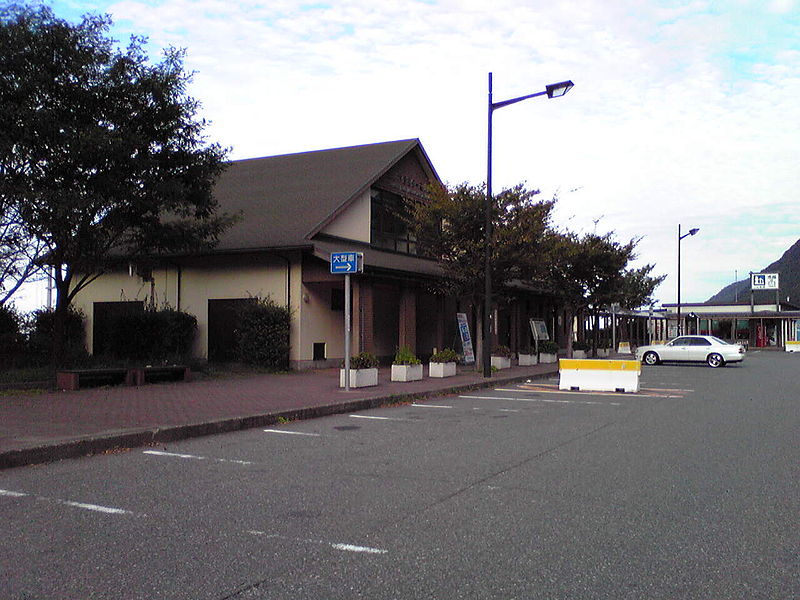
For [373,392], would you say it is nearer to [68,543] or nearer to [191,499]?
[191,499]

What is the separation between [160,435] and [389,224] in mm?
17088

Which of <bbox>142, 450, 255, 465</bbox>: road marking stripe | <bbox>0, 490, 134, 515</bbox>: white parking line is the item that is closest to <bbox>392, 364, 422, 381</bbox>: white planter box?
<bbox>142, 450, 255, 465</bbox>: road marking stripe

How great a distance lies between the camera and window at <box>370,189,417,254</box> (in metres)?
24.7

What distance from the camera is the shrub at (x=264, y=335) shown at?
2006 centimetres

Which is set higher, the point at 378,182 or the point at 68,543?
the point at 378,182

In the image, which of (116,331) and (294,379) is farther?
(116,331)

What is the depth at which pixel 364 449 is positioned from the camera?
8.96 metres

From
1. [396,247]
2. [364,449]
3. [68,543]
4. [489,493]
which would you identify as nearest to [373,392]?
[364,449]

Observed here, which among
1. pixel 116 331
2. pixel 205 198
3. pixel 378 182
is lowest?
pixel 116 331

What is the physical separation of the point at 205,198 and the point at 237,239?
4.70m

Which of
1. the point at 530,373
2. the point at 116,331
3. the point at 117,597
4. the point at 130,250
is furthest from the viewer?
the point at 530,373

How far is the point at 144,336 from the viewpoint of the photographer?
66.7 feet

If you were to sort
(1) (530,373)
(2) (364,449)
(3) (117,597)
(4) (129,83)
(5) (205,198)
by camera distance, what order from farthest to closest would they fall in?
1. (1) (530,373)
2. (5) (205,198)
3. (4) (129,83)
4. (2) (364,449)
5. (3) (117,597)

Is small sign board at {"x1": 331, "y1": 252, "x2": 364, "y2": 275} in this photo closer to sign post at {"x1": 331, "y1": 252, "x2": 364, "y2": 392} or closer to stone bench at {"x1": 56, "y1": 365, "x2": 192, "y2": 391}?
sign post at {"x1": 331, "y1": 252, "x2": 364, "y2": 392}
